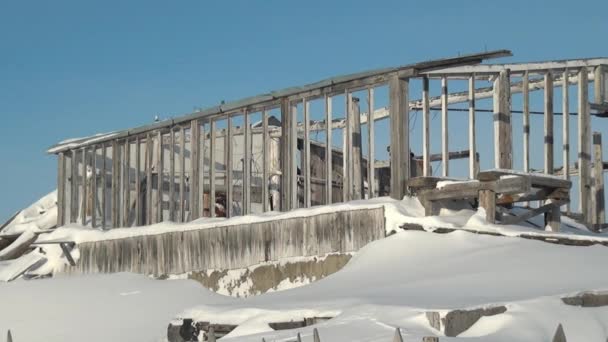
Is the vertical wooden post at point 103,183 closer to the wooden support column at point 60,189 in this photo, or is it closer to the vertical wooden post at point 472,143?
the wooden support column at point 60,189

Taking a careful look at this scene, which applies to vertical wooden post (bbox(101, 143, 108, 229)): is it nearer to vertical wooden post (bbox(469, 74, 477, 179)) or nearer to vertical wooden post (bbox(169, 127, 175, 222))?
vertical wooden post (bbox(169, 127, 175, 222))

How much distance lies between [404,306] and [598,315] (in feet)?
6.73

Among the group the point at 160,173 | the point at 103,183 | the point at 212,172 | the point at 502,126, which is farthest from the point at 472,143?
the point at 103,183

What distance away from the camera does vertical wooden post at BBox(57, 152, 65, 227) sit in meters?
23.2

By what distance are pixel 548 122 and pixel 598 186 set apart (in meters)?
2.03

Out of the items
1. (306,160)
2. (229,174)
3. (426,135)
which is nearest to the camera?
(426,135)

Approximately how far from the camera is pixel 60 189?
2334 centimetres

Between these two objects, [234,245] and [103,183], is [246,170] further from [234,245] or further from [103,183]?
[103,183]

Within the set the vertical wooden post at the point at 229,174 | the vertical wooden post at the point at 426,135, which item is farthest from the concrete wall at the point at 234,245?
the vertical wooden post at the point at 426,135

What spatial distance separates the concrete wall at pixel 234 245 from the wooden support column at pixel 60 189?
1601 mm

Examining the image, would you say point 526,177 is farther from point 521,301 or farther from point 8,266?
point 8,266

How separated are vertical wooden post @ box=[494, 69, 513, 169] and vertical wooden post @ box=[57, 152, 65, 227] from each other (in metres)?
10.6

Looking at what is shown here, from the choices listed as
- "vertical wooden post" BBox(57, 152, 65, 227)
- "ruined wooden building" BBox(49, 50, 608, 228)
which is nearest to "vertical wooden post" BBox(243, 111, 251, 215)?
"ruined wooden building" BBox(49, 50, 608, 228)

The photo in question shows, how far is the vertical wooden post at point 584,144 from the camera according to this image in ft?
62.6
